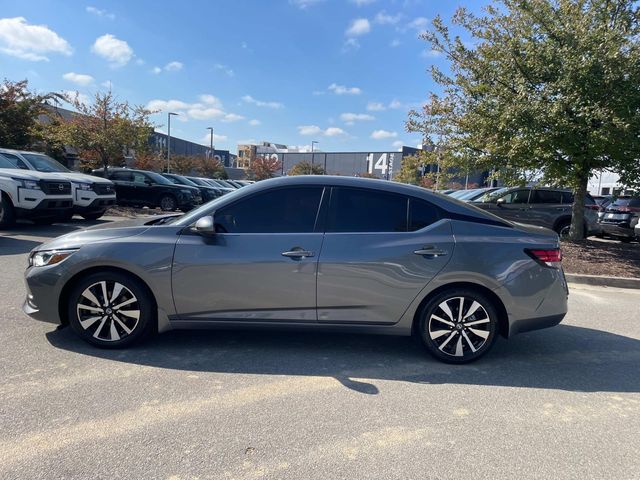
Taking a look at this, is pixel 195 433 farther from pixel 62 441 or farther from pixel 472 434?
pixel 472 434

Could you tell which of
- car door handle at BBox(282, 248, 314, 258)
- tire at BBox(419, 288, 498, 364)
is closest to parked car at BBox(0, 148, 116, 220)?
car door handle at BBox(282, 248, 314, 258)

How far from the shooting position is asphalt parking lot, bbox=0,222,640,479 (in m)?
2.64

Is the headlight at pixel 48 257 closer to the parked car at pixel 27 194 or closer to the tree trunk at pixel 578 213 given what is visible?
the parked car at pixel 27 194

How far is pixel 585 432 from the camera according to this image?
10.2 feet

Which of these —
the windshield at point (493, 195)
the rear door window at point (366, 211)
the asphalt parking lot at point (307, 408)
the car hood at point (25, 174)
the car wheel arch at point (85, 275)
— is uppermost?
the windshield at point (493, 195)

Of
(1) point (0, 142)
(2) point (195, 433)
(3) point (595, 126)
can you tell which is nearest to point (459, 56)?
(3) point (595, 126)

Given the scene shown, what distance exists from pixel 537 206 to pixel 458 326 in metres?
10.3

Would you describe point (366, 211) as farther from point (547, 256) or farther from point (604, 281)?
point (604, 281)

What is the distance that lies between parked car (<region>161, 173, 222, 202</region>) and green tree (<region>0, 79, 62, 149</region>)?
18.3 feet

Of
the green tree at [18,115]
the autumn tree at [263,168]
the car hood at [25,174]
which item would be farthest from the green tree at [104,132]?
the autumn tree at [263,168]

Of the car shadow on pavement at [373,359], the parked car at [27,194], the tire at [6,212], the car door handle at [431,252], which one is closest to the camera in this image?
the car shadow on pavement at [373,359]

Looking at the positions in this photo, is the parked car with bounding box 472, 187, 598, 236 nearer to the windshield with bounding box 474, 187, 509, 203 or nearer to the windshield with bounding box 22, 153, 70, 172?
the windshield with bounding box 474, 187, 509, 203

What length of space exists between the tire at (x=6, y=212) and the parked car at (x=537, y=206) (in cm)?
1165

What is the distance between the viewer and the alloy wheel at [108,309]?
158 inches
